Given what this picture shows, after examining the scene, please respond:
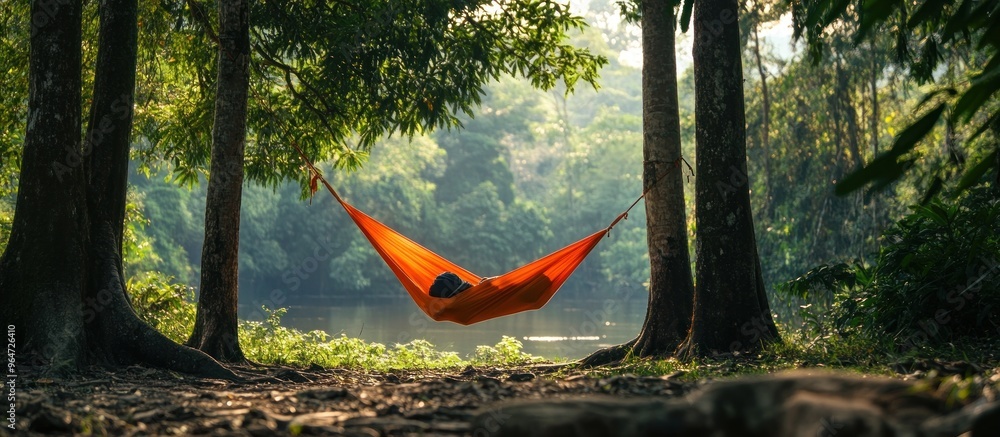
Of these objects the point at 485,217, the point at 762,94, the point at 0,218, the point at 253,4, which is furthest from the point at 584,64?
the point at 485,217

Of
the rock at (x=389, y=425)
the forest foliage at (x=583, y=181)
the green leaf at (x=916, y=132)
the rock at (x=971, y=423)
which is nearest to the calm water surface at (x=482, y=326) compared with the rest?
the forest foliage at (x=583, y=181)

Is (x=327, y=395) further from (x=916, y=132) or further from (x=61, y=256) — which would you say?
(x=61, y=256)

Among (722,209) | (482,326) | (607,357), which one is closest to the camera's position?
(722,209)

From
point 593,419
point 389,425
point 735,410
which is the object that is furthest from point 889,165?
point 389,425

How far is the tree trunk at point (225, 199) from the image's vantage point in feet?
17.1

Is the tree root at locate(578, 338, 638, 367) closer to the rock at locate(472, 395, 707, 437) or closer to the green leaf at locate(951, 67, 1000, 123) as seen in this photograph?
the green leaf at locate(951, 67, 1000, 123)

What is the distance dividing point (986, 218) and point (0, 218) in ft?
26.7

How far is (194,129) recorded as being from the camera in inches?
286

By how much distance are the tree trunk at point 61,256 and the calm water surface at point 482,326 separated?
8.56m

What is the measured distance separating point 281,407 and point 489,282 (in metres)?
2.59

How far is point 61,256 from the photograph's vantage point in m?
4.52

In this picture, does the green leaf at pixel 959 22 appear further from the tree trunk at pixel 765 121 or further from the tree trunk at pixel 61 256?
the tree trunk at pixel 765 121

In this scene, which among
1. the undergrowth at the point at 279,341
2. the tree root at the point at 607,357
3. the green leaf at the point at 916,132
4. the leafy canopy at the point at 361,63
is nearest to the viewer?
the green leaf at the point at 916,132

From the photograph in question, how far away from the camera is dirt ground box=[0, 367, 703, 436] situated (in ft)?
8.39
